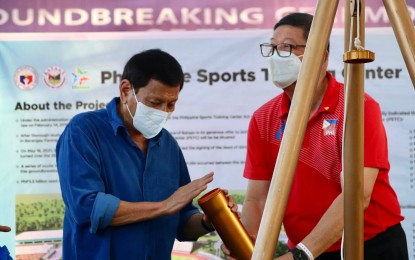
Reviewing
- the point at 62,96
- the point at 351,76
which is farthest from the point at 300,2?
the point at 351,76

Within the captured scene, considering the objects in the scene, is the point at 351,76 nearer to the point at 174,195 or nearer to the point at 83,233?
the point at 174,195

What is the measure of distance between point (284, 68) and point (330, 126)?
8.6 inches

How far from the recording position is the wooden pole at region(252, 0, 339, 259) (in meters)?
1.31

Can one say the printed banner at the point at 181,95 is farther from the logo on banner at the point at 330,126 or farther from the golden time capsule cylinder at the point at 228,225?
the golden time capsule cylinder at the point at 228,225

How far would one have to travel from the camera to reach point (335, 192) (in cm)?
218

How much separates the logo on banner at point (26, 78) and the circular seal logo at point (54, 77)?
0.05m

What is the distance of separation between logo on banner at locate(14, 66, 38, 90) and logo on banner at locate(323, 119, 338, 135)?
178 cm

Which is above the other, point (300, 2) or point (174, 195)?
point (300, 2)

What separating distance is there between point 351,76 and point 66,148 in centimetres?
98

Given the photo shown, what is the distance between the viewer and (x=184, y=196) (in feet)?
6.93

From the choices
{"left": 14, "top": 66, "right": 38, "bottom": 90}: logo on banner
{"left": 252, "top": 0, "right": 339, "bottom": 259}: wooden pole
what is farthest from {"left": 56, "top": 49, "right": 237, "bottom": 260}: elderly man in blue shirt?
{"left": 14, "top": 66, "right": 38, "bottom": 90}: logo on banner

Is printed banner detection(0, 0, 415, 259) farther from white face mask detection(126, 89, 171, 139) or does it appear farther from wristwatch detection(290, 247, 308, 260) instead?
wristwatch detection(290, 247, 308, 260)

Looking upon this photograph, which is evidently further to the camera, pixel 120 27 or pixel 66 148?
pixel 120 27

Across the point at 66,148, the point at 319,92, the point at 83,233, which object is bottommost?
the point at 83,233
